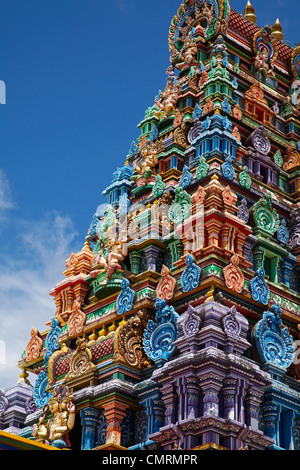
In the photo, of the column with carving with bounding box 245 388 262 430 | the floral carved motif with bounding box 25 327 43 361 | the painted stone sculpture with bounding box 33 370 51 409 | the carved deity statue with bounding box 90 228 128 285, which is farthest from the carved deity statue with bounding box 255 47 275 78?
the column with carving with bounding box 245 388 262 430

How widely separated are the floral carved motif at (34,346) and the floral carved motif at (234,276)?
324 inches

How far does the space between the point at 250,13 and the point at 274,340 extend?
59.5 ft

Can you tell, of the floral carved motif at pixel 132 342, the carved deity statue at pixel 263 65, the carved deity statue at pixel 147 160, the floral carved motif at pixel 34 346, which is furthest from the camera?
the carved deity statue at pixel 263 65

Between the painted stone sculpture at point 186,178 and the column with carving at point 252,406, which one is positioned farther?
the painted stone sculpture at point 186,178

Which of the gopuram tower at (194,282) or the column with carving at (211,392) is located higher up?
the gopuram tower at (194,282)

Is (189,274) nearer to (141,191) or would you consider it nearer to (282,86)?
(141,191)

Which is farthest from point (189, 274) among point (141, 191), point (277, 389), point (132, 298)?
point (141, 191)

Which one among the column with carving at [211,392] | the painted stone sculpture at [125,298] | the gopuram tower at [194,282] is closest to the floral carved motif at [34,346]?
the gopuram tower at [194,282]

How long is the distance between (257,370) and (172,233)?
588 centimetres

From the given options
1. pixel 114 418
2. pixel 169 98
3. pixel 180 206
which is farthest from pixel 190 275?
pixel 169 98

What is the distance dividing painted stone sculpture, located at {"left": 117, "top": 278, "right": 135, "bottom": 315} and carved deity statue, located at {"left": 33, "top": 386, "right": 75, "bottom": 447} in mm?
2926

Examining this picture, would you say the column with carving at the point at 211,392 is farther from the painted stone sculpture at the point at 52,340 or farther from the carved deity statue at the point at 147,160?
the carved deity statue at the point at 147,160

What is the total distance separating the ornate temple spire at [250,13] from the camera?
4041 cm

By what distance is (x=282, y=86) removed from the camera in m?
38.0
